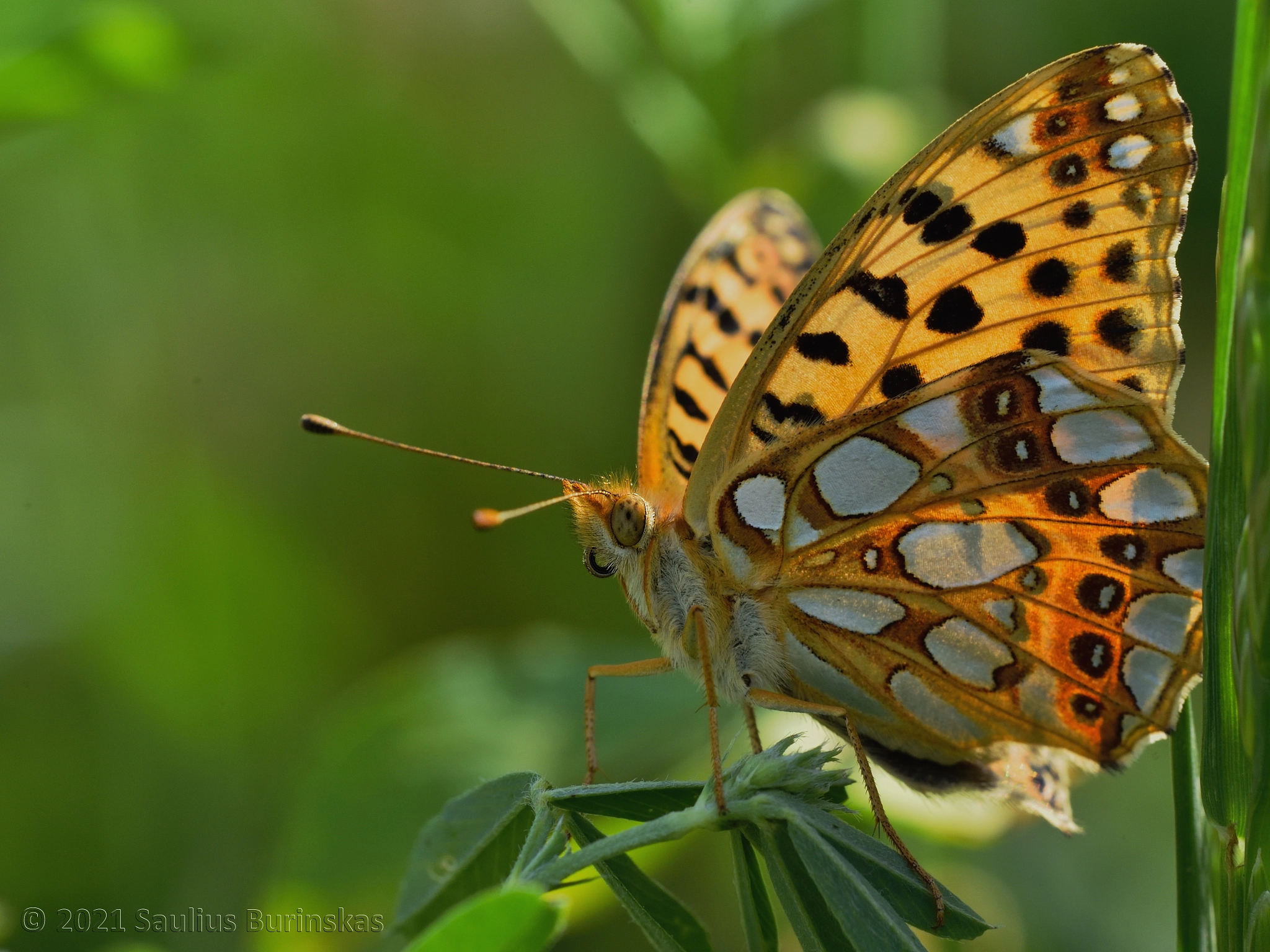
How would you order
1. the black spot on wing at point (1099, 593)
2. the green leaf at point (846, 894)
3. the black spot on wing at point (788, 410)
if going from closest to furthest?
Result: the green leaf at point (846, 894), the black spot on wing at point (1099, 593), the black spot on wing at point (788, 410)

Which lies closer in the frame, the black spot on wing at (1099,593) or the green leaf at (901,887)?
the green leaf at (901,887)

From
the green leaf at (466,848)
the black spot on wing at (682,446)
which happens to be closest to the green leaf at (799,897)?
the green leaf at (466,848)

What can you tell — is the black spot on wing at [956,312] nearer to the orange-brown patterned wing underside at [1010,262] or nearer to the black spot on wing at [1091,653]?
the orange-brown patterned wing underside at [1010,262]

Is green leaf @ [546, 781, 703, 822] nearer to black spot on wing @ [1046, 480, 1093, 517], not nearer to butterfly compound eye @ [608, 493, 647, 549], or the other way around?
butterfly compound eye @ [608, 493, 647, 549]

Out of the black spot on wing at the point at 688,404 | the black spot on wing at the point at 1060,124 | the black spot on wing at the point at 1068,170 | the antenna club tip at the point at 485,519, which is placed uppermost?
the black spot on wing at the point at 1060,124

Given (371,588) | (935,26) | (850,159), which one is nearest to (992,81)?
(935,26)
